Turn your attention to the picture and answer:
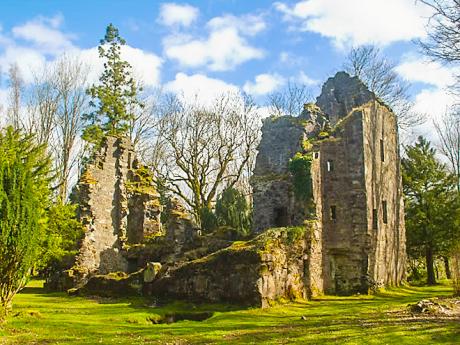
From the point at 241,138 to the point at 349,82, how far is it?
443 inches

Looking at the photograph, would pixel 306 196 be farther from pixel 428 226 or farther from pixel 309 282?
pixel 428 226

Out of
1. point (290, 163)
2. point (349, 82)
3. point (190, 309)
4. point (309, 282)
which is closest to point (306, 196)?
point (290, 163)

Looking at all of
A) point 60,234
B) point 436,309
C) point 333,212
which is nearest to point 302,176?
point 333,212

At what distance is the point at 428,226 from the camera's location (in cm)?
3114

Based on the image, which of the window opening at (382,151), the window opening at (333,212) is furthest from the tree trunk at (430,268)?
the window opening at (333,212)

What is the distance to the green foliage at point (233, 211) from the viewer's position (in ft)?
103

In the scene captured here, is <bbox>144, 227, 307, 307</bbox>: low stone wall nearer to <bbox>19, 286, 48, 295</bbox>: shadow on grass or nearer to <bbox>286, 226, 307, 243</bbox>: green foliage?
<bbox>286, 226, 307, 243</bbox>: green foliage

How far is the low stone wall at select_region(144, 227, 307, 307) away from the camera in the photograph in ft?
58.8

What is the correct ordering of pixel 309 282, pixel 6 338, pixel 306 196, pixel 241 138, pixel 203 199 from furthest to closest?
pixel 241 138
pixel 203 199
pixel 306 196
pixel 309 282
pixel 6 338

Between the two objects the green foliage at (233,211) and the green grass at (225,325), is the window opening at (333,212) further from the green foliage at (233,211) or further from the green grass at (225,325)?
the green foliage at (233,211)

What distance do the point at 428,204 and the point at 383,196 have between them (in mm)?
6448

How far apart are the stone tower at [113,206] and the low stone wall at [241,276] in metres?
6.96

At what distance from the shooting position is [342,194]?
2514 centimetres

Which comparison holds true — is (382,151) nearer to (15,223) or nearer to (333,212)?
(333,212)
